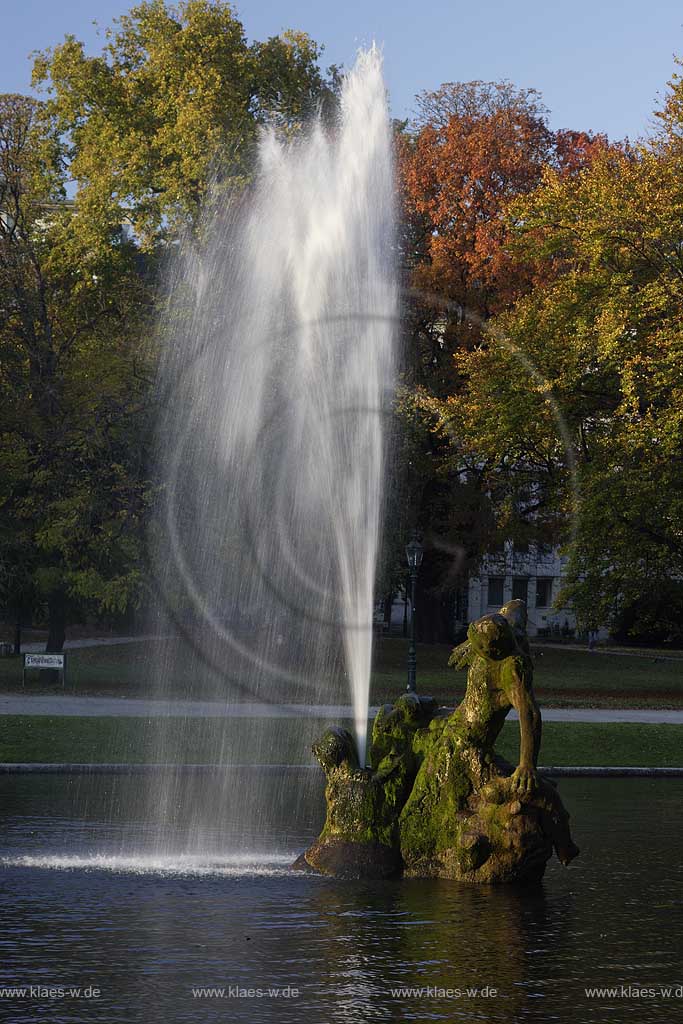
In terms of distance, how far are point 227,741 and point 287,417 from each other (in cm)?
791

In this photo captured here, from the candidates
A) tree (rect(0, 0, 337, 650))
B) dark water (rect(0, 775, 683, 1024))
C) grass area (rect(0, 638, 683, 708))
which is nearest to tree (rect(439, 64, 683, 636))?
grass area (rect(0, 638, 683, 708))

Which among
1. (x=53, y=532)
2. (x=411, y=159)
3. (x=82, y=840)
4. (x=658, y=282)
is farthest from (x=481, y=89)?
(x=82, y=840)

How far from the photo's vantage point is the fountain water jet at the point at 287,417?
18453 mm

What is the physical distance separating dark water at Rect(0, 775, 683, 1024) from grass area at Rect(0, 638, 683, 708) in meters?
19.5

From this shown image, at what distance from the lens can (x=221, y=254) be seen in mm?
37406

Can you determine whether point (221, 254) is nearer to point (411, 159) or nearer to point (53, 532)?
point (53, 532)

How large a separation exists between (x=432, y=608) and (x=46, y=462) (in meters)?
20.8

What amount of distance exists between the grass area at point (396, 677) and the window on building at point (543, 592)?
137ft

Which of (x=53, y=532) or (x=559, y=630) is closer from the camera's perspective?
(x=53, y=532)

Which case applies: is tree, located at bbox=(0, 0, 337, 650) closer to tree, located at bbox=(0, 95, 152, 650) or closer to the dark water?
tree, located at bbox=(0, 95, 152, 650)

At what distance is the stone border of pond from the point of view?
21344 mm

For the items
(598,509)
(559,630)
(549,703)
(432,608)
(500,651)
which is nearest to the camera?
(500,651)

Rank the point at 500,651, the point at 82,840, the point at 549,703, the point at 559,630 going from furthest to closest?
1. the point at 559,630
2. the point at 549,703
3. the point at 82,840
4. the point at 500,651

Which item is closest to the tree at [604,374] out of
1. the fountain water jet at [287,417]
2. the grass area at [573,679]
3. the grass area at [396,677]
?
the grass area at [573,679]
